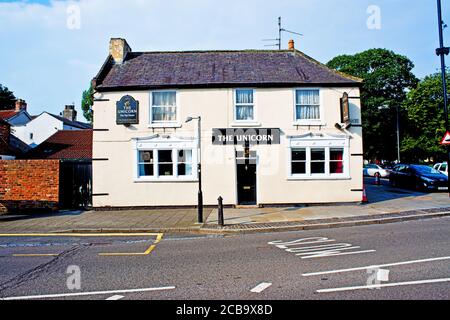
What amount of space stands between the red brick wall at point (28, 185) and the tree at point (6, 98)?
52.4 m

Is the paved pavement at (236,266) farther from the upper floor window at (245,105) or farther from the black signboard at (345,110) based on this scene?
the upper floor window at (245,105)

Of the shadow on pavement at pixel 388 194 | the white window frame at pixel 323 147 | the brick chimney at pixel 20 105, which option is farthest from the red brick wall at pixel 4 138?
the brick chimney at pixel 20 105

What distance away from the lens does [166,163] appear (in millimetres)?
14680

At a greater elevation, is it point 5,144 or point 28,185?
point 5,144

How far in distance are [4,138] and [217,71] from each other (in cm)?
→ 1703

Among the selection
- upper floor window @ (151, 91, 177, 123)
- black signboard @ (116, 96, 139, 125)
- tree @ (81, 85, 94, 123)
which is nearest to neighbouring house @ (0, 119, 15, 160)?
black signboard @ (116, 96, 139, 125)

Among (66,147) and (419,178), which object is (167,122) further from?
(66,147)

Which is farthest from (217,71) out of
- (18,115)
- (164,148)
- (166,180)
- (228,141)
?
(18,115)

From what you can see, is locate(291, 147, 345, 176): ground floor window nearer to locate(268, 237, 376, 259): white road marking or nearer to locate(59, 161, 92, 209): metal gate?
locate(268, 237, 376, 259): white road marking

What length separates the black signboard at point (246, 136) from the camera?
47.5 feet

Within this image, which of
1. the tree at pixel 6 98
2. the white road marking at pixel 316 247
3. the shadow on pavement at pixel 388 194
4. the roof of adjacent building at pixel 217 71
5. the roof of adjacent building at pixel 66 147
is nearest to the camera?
the white road marking at pixel 316 247

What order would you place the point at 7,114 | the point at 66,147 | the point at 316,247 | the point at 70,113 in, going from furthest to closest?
the point at 70,113
the point at 7,114
the point at 66,147
the point at 316,247

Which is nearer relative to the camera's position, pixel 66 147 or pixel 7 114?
pixel 66 147
